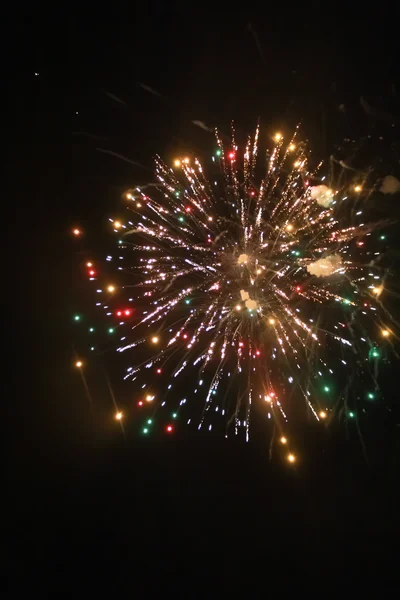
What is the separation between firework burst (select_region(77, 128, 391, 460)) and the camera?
1.45 metres

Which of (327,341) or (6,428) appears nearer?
(327,341)

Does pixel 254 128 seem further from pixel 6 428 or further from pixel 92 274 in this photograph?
pixel 6 428

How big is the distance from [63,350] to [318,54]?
154 centimetres

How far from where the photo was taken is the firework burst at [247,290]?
1.45 metres

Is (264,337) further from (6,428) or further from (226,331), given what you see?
(6,428)

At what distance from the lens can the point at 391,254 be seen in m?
1.44

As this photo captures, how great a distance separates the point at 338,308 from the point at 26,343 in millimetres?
1270

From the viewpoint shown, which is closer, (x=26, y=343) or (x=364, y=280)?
(x=364, y=280)

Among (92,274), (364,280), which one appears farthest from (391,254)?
(92,274)

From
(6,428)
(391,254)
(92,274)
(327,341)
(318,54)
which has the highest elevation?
(318,54)

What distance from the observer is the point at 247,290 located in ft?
4.91

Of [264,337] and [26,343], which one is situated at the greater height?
[26,343]

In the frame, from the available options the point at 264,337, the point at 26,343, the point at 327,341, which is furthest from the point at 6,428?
the point at 327,341

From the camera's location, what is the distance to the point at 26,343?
161cm
